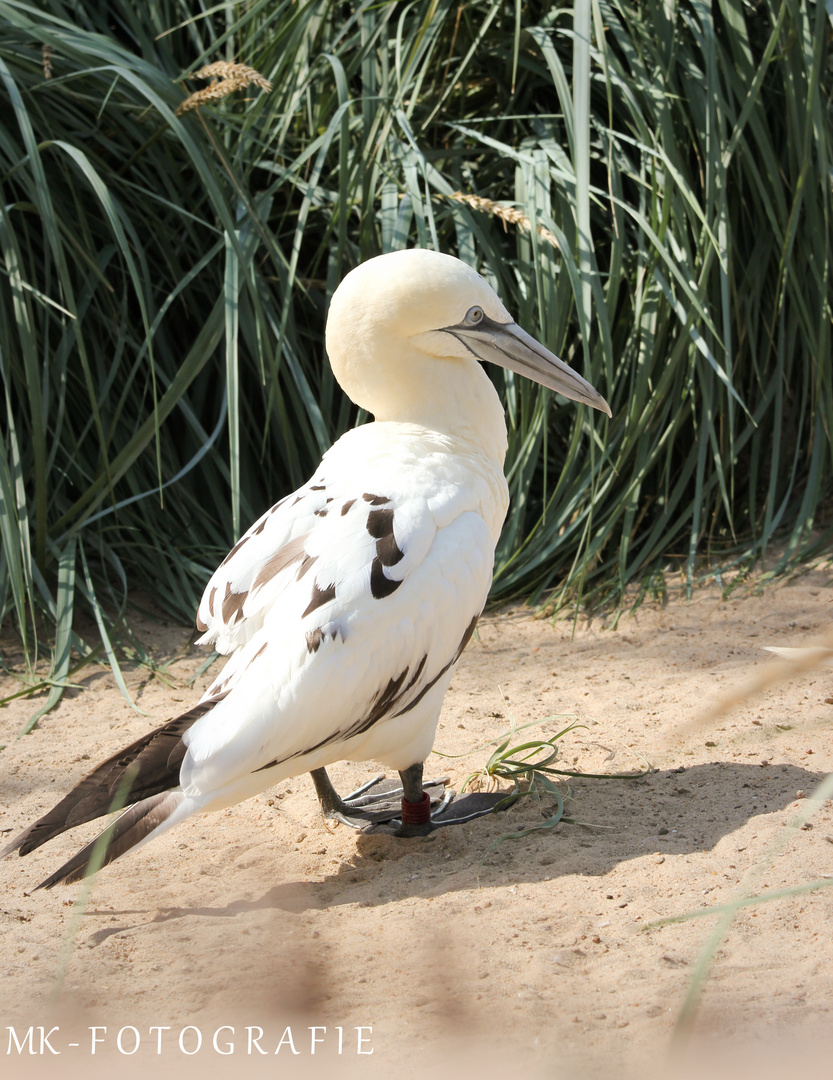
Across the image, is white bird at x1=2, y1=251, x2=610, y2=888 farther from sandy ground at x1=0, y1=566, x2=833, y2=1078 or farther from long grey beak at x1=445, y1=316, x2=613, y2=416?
sandy ground at x1=0, y1=566, x2=833, y2=1078

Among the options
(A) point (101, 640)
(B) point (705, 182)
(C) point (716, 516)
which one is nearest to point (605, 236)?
(B) point (705, 182)

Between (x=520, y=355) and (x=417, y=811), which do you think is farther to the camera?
(x=520, y=355)

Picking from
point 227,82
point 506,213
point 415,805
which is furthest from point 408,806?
point 227,82

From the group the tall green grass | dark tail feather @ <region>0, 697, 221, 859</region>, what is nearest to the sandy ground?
dark tail feather @ <region>0, 697, 221, 859</region>

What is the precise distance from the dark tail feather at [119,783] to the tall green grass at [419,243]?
145cm

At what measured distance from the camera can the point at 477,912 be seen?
2252 millimetres

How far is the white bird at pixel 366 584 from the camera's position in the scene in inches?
90.5

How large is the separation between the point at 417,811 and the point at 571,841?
45 cm

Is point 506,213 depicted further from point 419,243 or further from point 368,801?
point 368,801

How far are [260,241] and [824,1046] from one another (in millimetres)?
3537

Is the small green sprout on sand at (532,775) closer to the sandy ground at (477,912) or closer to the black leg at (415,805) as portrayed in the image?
the sandy ground at (477,912)

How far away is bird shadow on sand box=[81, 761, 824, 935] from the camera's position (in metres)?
2.41

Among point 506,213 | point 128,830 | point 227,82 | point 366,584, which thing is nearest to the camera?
point 128,830

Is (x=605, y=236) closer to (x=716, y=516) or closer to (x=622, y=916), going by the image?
(x=716, y=516)
